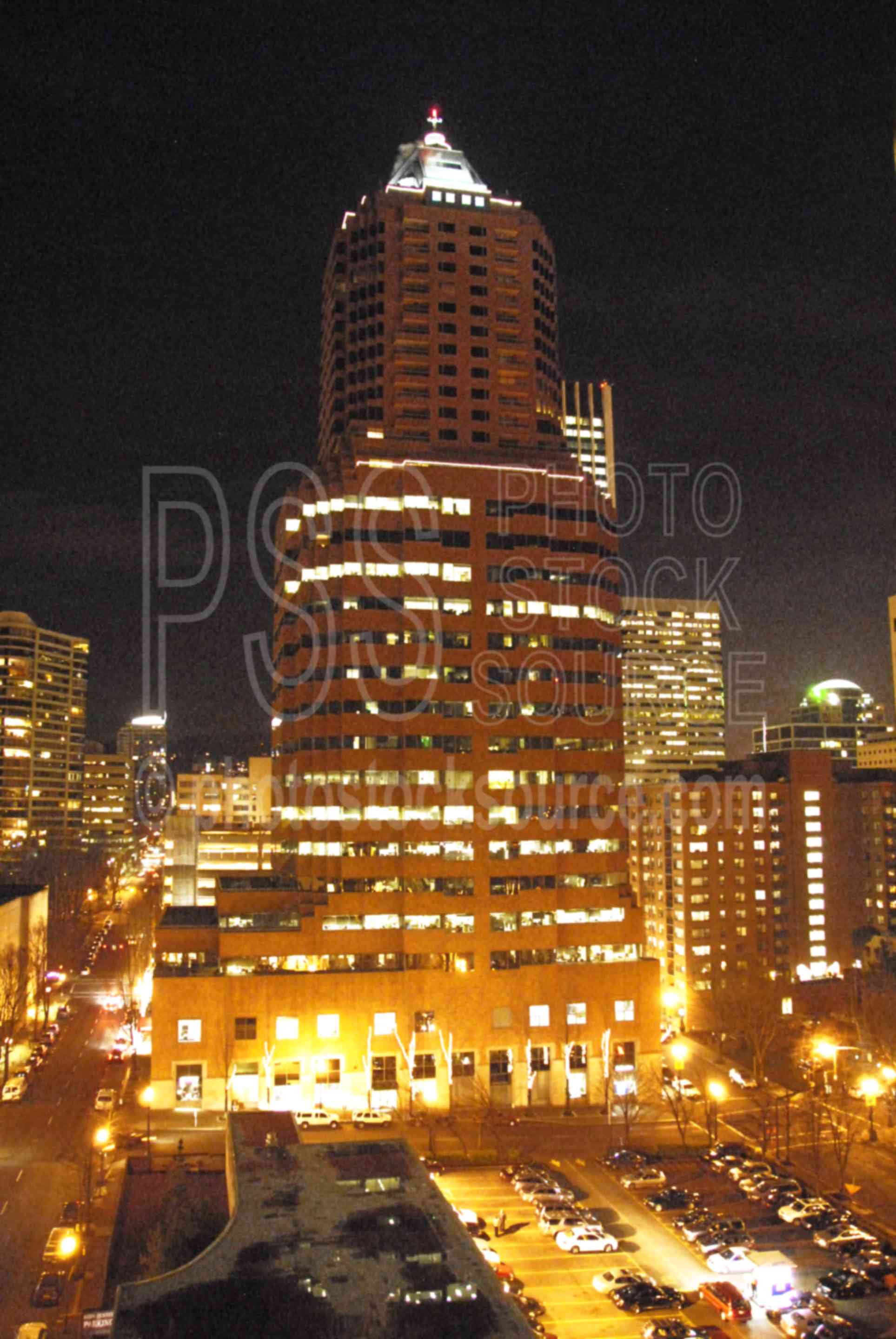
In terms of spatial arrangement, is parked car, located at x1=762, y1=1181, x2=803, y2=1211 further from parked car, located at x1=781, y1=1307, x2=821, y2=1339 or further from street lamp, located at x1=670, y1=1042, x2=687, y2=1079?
street lamp, located at x1=670, y1=1042, x2=687, y2=1079

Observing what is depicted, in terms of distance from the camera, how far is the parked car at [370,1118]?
67.6 meters

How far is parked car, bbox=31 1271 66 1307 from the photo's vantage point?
3884 cm

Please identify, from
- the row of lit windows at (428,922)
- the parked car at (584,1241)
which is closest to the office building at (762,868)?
the row of lit windows at (428,922)

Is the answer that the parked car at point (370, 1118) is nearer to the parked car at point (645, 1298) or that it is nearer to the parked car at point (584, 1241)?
the parked car at point (584, 1241)

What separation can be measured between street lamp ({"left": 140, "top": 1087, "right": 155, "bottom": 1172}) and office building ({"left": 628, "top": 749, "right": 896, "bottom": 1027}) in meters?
61.1

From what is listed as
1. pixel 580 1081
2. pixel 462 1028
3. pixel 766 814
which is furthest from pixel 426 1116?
pixel 766 814

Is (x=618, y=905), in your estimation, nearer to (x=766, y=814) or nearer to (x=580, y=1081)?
(x=580, y=1081)

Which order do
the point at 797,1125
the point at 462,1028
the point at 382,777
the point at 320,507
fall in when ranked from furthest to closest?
the point at 320,507 → the point at 382,777 → the point at 462,1028 → the point at 797,1125

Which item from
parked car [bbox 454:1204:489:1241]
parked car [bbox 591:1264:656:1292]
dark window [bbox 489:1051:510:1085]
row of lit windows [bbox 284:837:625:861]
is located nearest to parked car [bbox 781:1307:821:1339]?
parked car [bbox 591:1264:656:1292]

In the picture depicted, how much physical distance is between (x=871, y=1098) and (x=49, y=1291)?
51.7m

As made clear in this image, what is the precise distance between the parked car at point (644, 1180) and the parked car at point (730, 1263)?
35.3ft

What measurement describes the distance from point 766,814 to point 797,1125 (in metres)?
68.6

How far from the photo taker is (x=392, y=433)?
9288cm

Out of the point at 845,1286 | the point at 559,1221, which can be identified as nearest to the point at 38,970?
the point at 559,1221
